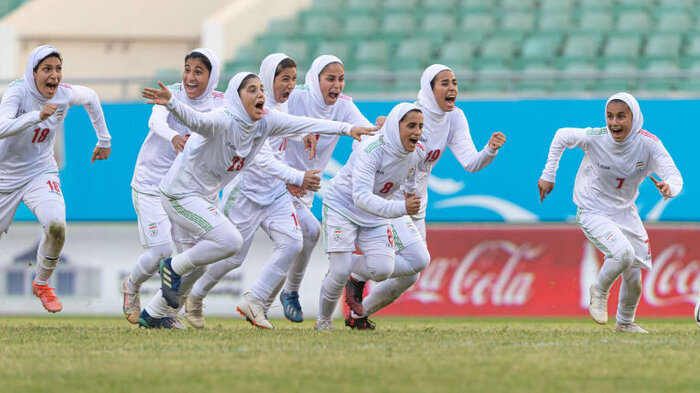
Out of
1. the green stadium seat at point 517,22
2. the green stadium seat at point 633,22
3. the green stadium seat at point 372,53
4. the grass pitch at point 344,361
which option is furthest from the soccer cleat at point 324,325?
the green stadium seat at point 633,22

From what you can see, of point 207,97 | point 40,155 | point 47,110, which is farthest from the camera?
point 207,97

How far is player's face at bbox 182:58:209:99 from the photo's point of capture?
11086mm

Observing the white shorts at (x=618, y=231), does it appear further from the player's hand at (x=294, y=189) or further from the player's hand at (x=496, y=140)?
the player's hand at (x=294, y=189)

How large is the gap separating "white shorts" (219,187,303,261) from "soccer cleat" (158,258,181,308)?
1081 mm

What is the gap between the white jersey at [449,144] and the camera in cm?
1106

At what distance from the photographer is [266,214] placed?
36.8 ft

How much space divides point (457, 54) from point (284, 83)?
9.27 meters

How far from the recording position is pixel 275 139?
37.1ft

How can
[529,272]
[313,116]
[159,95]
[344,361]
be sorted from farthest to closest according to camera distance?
→ [529,272]
[313,116]
[159,95]
[344,361]

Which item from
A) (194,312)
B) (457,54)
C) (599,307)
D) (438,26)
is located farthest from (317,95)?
(438,26)

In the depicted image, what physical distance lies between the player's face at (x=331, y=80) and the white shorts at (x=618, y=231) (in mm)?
2641

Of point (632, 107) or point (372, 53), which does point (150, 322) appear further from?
point (372, 53)

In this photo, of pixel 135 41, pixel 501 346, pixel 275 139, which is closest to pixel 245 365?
pixel 501 346

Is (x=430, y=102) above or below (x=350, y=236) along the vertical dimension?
above
